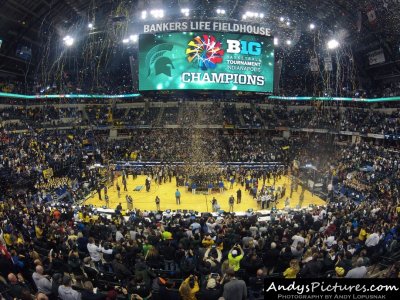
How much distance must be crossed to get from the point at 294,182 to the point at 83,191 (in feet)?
56.9

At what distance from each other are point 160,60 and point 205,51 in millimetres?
4601

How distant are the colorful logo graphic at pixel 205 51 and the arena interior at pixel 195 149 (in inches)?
4.0

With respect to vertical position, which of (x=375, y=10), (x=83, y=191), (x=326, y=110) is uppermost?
(x=375, y=10)

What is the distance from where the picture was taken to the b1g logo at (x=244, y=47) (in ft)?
102

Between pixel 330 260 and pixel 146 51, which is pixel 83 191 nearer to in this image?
pixel 146 51

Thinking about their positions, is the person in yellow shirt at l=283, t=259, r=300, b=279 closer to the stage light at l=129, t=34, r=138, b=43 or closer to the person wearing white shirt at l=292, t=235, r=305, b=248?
the person wearing white shirt at l=292, t=235, r=305, b=248

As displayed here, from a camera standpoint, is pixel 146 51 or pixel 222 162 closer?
pixel 146 51

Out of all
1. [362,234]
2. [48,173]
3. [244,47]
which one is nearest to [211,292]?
[362,234]

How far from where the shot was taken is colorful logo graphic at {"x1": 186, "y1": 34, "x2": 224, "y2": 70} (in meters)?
30.8

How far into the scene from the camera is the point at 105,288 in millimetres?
7812

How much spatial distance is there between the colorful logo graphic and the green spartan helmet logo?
6.75ft

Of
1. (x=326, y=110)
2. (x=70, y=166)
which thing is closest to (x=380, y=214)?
(x=70, y=166)

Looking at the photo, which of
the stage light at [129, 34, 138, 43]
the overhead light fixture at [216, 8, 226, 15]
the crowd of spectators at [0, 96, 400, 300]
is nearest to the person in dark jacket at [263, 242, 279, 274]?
the crowd of spectators at [0, 96, 400, 300]

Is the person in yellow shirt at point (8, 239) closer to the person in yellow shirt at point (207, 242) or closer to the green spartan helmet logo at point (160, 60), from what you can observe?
the person in yellow shirt at point (207, 242)
